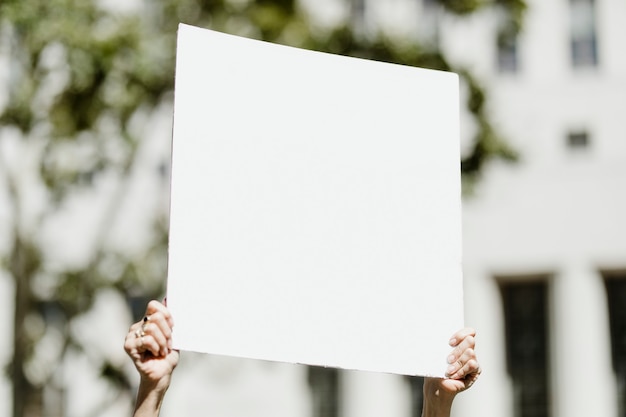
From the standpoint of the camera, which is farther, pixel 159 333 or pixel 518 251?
pixel 518 251

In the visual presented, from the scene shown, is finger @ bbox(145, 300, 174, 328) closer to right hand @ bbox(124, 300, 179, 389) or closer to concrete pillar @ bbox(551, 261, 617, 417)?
right hand @ bbox(124, 300, 179, 389)

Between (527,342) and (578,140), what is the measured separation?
181 inches

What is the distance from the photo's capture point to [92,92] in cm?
1354

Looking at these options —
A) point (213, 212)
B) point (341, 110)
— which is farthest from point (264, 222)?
point (341, 110)

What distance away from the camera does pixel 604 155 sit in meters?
27.0

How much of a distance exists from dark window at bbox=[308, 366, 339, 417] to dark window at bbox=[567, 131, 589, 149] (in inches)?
288

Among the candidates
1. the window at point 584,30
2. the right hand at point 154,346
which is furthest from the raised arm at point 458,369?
the window at point 584,30

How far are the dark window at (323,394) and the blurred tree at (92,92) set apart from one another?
1450cm

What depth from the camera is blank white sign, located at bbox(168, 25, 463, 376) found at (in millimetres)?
3273

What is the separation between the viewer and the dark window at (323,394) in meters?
29.1

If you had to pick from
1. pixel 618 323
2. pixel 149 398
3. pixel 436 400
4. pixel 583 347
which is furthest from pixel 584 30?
pixel 149 398

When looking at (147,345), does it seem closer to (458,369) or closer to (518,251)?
(458,369)

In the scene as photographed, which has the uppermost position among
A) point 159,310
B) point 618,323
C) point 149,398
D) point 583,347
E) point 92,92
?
point 92,92

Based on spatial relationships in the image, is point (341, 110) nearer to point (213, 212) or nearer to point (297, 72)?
point (297, 72)
